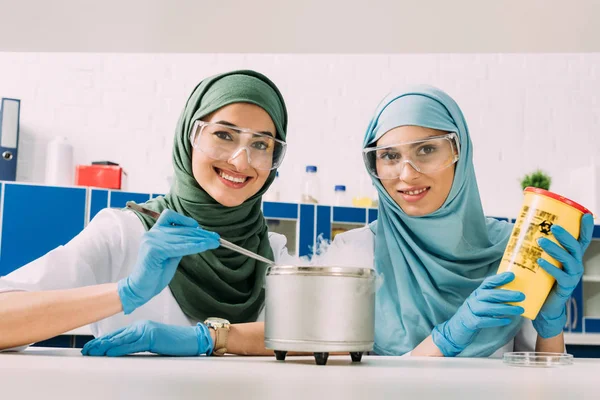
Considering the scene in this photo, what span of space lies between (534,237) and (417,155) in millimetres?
671

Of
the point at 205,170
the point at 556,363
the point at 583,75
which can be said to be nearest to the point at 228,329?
the point at 556,363

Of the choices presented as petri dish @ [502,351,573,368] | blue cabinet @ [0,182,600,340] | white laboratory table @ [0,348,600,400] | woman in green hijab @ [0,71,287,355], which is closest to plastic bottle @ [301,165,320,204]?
blue cabinet @ [0,182,600,340]

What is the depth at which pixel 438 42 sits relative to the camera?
1.03 ft

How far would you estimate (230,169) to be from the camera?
1679 millimetres

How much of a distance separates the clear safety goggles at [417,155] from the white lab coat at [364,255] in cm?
23

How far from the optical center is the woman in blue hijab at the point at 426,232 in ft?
5.32

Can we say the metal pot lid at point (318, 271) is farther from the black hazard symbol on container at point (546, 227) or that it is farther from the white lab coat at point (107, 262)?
the white lab coat at point (107, 262)

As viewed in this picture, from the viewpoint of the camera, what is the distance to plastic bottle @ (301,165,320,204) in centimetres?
406

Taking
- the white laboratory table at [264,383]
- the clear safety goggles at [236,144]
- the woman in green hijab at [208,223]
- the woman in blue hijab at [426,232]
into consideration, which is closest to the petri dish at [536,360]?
the white laboratory table at [264,383]

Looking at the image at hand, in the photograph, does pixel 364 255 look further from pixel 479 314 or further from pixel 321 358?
pixel 321 358

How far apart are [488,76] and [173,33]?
15.1 feet

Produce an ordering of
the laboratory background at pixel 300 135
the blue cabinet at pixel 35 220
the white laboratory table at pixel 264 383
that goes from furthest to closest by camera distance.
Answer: the laboratory background at pixel 300 135, the blue cabinet at pixel 35 220, the white laboratory table at pixel 264 383

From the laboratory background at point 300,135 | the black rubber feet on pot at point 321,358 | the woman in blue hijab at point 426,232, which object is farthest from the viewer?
the laboratory background at point 300,135

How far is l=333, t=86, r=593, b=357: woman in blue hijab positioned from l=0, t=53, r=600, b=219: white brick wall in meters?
2.55
